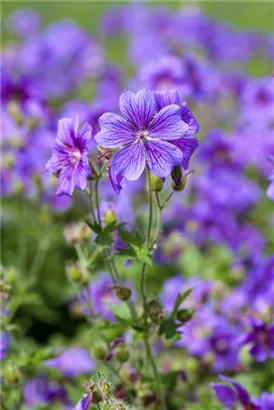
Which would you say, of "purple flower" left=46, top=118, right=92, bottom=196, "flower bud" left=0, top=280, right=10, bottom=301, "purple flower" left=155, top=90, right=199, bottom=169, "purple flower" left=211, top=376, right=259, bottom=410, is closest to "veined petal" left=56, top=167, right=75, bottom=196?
"purple flower" left=46, top=118, right=92, bottom=196

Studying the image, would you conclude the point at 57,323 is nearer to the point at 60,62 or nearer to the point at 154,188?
the point at 154,188

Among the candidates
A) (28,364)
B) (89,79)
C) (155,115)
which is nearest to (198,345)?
(28,364)

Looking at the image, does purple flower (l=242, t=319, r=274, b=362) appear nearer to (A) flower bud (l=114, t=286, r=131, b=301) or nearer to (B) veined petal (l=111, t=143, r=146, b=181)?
(A) flower bud (l=114, t=286, r=131, b=301)

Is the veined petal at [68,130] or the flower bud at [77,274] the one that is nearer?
the veined petal at [68,130]

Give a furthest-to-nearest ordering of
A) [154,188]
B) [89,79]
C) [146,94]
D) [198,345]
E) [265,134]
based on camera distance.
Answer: [89,79] < [265,134] < [198,345] < [154,188] < [146,94]

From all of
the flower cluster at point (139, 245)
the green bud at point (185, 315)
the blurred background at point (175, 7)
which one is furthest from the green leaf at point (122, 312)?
the blurred background at point (175, 7)

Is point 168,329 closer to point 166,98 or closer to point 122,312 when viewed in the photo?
point 122,312

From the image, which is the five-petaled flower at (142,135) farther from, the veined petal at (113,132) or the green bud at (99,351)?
the green bud at (99,351)
